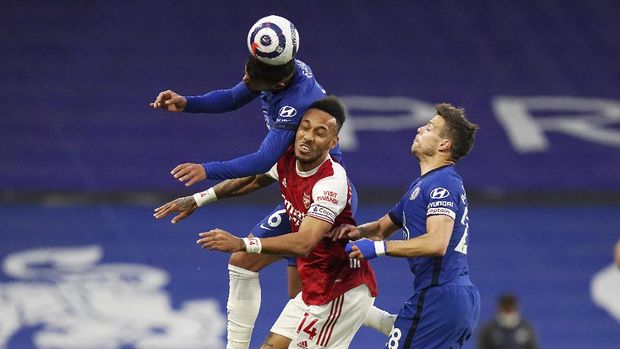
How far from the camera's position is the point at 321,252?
6.80 meters

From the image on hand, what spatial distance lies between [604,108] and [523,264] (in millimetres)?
2650

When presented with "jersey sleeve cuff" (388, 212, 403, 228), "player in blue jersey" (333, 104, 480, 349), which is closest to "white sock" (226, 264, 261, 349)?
"player in blue jersey" (333, 104, 480, 349)

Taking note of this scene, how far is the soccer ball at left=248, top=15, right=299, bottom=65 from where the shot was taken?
6.58 m

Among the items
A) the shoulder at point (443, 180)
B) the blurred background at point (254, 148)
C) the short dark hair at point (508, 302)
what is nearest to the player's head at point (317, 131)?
the shoulder at point (443, 180)

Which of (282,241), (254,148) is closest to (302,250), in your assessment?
(282,241)

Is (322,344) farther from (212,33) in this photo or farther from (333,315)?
(212,33)

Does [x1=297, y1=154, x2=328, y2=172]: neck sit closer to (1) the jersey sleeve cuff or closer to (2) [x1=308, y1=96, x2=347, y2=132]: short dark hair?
(2) [x1=308, y1=96, x2=347, y2=132]: short dark hair

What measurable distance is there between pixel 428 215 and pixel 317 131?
76 centimetres

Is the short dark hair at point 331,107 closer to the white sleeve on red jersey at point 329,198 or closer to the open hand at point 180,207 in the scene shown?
the white sleeve on red jersey at point 329,198

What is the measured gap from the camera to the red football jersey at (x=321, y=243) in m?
6.69

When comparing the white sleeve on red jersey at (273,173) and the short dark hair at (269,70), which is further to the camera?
the white sleeve on red jersey at (273,173)

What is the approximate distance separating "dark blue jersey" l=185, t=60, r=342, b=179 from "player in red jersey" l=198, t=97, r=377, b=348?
0.30ft

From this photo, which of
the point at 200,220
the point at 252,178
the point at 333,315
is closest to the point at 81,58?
the point at 200,220

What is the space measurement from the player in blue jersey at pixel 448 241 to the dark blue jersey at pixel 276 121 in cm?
56
